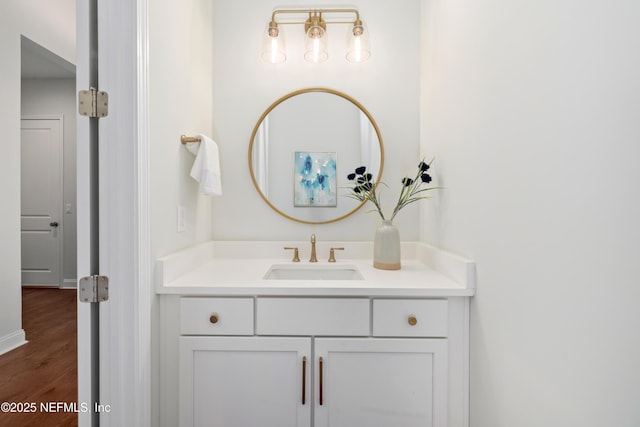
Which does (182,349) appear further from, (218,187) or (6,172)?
(6,172)

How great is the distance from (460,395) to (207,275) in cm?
113

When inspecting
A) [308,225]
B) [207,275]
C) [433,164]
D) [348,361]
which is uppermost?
[433,164]

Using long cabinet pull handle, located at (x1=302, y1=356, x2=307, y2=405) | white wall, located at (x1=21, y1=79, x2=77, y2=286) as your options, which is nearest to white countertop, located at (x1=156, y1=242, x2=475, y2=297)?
long cabinet pull handle, located at (x1=302, y1=356, x2=307, y2=405)

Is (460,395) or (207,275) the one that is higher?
(207,275)

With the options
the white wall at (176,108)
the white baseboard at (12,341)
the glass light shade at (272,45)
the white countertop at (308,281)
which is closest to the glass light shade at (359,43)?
the glass light shade at (272,45)

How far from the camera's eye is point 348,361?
1176mm

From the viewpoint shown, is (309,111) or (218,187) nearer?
(218,187)

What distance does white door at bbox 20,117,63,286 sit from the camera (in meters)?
3.89

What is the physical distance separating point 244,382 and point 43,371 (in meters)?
1.67

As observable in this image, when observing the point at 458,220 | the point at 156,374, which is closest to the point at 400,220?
the point at 458,220

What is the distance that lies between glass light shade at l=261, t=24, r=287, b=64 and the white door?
12.3ft

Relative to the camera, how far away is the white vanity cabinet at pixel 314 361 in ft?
3.83

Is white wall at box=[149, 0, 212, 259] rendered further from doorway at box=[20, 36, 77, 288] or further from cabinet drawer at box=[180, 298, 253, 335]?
doorway at box=[20, 36, 77, 288]

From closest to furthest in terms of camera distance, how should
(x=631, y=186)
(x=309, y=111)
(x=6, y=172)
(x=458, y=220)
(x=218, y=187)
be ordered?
(x=631, y=186) < (x=458, y=220) < (x=218, y=187) < (x=309, y=111) < (x=6, y=172)
